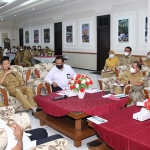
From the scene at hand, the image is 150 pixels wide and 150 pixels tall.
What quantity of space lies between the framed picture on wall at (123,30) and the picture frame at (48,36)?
16.6 feet

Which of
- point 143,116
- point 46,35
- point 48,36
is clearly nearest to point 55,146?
point 143,116

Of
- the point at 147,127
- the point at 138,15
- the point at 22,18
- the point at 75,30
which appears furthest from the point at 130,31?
the point at 22,18

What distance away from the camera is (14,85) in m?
4.42

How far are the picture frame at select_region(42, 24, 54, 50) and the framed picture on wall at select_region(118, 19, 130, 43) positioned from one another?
5345 millimetres

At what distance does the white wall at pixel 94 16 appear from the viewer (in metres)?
8.27

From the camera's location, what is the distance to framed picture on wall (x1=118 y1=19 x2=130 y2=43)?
344 inches

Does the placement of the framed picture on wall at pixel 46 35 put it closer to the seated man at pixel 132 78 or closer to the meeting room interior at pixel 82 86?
the meeting room interior at pixel 82 86

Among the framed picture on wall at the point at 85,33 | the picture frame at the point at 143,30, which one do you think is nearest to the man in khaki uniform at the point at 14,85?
the picture frame at the point at 143,30

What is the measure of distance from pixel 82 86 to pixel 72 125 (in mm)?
626

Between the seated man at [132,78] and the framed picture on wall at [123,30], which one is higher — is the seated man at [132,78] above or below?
below

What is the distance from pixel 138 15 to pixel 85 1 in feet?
10.2

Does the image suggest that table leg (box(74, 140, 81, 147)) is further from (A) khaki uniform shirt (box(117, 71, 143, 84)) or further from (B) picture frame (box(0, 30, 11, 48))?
(B) picture frame (box(0, 30, 11, 48))

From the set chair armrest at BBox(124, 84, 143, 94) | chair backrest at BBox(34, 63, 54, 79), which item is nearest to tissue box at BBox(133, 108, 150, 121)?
chair armrest at BBox(124, 84, 143, 94)

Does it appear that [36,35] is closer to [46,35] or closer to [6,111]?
[46,35]
